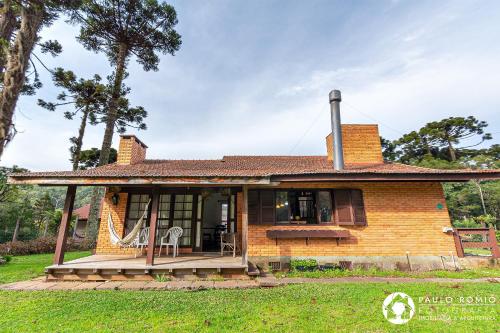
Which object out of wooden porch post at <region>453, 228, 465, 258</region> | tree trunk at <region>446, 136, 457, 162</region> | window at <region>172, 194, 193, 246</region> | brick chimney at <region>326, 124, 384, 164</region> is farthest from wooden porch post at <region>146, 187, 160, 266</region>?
tree trunk at <region>446, 136, 457, 162</region>

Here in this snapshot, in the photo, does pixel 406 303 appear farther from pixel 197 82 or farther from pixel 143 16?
pixel 143 16

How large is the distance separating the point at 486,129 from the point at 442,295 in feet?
131

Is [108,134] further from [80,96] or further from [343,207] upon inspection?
[343,207]

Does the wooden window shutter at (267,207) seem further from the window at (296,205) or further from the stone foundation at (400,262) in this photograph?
the stone foundation at (400,262)

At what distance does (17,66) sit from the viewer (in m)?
6.40

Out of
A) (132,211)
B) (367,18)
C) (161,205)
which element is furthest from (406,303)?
(367,18)

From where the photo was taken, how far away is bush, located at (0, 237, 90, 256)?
10.6m

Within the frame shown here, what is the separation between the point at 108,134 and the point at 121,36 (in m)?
6.52

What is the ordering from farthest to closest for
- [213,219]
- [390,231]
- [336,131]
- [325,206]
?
1. [213,219]
2. [336,131]
3. [325,206]
4. [390,231]

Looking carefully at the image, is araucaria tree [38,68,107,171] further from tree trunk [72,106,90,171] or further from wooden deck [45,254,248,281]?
wooden deck [45,254,248,281]

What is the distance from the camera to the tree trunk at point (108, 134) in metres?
11.6

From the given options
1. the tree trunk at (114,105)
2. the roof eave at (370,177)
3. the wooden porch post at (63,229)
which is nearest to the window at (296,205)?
the roof eave at (370,177)

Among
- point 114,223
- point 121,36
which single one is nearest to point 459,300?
point 114,223

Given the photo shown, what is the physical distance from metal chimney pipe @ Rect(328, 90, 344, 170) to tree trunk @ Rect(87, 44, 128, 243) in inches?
476
